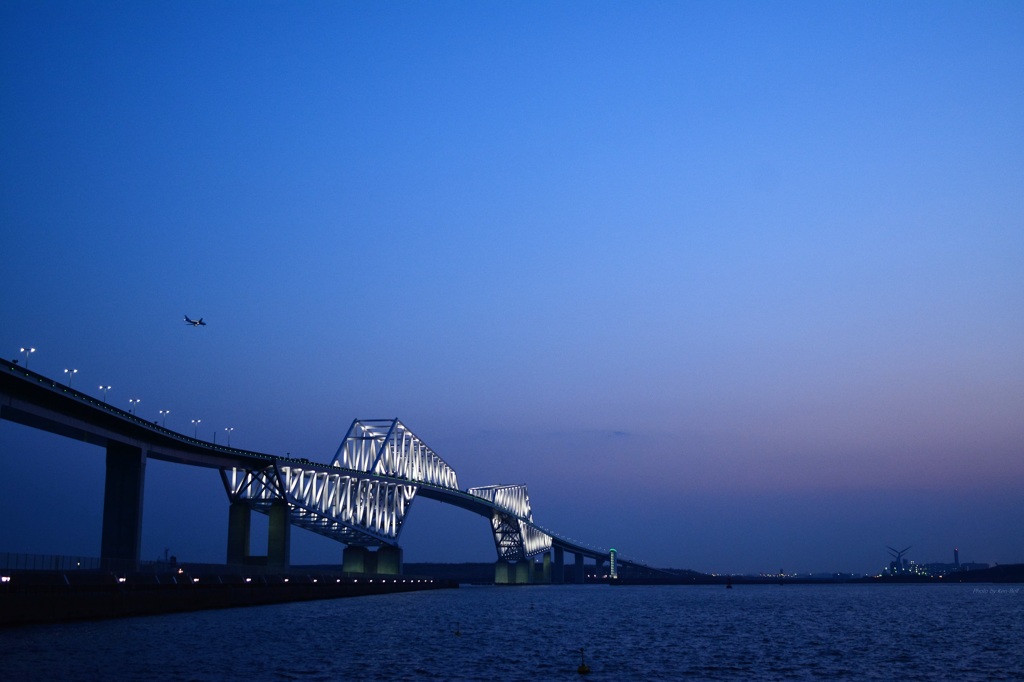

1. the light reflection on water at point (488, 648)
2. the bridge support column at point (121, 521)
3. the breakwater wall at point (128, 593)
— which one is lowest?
the light reflection on water at point (488, 648)

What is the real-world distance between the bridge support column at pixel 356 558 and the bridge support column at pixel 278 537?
37.9m

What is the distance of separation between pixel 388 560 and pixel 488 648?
109 meters

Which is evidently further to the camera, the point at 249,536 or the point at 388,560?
the point at 388,560

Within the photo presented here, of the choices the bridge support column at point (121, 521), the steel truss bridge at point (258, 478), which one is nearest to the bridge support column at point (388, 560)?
the steel truss bridge at point (258, 478)

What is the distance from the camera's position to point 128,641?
1924 inches

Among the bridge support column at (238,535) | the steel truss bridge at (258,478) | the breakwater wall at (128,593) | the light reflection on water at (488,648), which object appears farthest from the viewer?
the bridge support column at (238,535)

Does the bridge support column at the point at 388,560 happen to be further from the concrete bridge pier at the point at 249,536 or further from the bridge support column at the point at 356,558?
the concrete bridge pier at the point at 249,536

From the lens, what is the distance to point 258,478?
124 metres

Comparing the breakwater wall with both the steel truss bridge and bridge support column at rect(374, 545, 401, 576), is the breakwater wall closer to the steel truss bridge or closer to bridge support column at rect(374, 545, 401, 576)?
the steel truss bridge

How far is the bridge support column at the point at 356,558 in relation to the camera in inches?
6309

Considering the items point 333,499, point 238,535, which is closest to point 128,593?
point 238,535

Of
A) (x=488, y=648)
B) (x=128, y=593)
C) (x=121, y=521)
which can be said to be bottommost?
(x=488, y=648)

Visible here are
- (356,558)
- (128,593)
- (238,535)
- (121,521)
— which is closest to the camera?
(128,593)

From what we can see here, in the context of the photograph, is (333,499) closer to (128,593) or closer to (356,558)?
(356,558)
